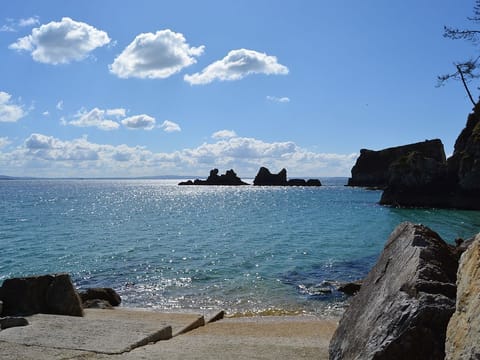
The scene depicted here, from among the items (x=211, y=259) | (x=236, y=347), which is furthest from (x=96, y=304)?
(x=211, y=259)

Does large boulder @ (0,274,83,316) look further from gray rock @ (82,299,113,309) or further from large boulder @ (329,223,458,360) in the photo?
large boulder @ (329,223,458,360)

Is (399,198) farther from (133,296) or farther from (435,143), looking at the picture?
(133,296)

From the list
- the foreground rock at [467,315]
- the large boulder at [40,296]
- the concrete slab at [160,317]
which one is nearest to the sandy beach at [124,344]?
the concrete slab at [160,317]

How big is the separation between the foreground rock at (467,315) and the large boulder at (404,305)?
22.2 inches

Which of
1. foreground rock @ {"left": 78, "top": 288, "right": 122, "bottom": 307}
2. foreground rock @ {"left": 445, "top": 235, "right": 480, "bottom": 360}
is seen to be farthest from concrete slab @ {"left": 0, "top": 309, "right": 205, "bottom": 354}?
foreground rock @ {"left": 78, "top": 288, "right": 122, "bottom": 307}

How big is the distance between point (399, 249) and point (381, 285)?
25.0 inches

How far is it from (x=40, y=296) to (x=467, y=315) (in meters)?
11.1

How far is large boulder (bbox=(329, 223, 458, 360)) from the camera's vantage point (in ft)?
16.2

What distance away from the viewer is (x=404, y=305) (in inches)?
203

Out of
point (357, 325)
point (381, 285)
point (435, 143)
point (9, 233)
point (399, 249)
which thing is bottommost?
point (9, 233)

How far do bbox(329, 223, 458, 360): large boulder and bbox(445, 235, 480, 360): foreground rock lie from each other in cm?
56

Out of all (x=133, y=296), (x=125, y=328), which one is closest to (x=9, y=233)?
(x=133, y=296)

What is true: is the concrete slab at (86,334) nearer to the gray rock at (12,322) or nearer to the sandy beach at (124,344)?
the sandy beach at (124,344)

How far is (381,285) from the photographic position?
6.32 m
